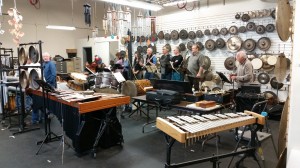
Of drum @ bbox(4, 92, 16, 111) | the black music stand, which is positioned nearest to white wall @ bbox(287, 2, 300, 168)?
the black music stand

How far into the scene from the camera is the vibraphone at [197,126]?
7.64 feet

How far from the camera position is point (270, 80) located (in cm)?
699

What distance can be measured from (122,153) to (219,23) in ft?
19.3

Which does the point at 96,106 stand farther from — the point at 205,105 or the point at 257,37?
the point at 257,37

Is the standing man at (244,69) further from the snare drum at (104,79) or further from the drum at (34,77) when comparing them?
the drum at (34,77)

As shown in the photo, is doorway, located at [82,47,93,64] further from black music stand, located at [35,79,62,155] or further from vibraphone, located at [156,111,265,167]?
vibraphone, located at [156,111,265,167]

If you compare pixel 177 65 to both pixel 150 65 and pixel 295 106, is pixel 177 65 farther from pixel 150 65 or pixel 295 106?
pixel 295 106

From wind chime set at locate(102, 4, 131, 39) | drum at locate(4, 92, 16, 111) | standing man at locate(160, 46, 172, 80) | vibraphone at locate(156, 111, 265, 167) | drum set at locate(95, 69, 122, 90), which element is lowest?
drum at locate(4, 92, 16, 111)

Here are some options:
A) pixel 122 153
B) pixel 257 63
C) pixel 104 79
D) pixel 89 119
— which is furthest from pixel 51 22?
pixel 122 153

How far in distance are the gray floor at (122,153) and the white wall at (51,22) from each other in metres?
7.34

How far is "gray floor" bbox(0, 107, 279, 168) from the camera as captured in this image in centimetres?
362

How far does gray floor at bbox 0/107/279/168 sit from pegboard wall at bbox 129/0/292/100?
303cm

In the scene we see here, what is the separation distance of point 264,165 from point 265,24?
4874mm

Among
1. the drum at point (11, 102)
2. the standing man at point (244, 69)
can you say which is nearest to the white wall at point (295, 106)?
the standing man at point (244, 69)
